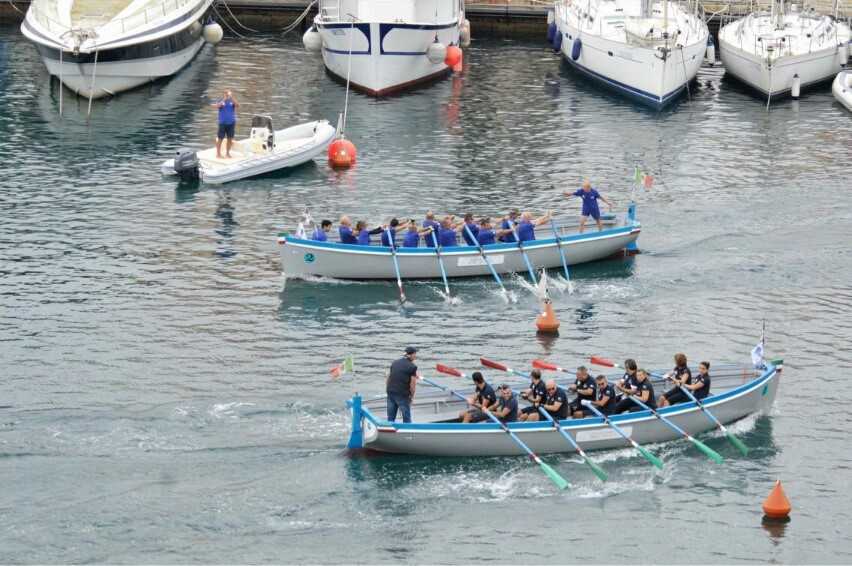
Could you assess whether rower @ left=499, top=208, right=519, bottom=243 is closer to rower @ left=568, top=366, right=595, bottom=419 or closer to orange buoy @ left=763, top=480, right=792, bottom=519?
rower @ left=568, top=366, right=595, bottom=419

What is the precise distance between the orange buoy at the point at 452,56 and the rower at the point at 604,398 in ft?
121

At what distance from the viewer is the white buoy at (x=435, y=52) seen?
2635 inches

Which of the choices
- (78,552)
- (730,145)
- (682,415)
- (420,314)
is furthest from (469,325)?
(730,145)

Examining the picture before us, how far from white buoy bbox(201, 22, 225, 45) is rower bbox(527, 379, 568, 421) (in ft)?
147

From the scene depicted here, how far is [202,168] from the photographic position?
52.5 metres

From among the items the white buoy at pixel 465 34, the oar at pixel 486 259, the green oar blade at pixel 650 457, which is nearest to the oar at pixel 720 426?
the green oar blade at pixel 650 457

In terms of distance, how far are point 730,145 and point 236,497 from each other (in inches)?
1323

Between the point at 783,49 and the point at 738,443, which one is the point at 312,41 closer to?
the point at 783,49

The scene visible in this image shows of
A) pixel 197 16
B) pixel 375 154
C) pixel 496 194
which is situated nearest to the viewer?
pixel 496 194

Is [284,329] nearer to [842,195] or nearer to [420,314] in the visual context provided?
[420,314]

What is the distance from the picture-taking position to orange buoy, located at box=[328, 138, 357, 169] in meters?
54.2

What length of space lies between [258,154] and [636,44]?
19952mm

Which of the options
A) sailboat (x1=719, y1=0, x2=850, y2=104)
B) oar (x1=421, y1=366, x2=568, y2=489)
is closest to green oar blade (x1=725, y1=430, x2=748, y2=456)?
oar (x1=421, y1=366, x2=568, y2=489)

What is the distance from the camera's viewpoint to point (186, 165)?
51.8 meters
